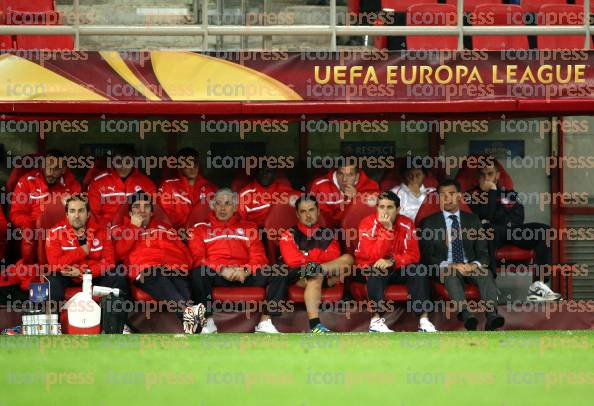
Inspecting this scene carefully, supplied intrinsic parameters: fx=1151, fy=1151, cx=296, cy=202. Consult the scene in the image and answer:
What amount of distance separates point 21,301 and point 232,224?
219cm

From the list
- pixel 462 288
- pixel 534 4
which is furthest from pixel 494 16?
pixel 462 288

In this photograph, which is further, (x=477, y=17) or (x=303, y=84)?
(x=477, y=17)

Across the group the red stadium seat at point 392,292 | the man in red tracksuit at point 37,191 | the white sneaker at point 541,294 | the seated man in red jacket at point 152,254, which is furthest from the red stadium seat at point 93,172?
the white sneaker at point 541,294

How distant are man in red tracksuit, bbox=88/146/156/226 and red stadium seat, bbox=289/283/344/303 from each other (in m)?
1.87

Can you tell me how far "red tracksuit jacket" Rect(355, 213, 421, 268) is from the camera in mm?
11266

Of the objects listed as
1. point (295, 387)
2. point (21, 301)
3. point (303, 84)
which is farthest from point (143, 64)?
point (295, 387)

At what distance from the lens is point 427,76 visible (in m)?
10.9

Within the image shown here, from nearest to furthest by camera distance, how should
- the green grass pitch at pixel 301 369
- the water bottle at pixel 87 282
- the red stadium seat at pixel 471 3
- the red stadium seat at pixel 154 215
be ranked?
the green grass pitch at pixel 301 369 < the water bottle at pixel 87 282 < the red stadium seat at pixel 154 215 < the red stadium seat at pixel 471 3

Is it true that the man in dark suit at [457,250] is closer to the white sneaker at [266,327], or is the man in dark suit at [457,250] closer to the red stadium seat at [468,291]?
the red stadium seat at [468,291]

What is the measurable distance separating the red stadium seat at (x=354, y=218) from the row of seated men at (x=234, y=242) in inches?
6.4

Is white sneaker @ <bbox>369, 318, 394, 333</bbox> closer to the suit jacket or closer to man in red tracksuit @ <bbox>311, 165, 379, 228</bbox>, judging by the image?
the suit jacket

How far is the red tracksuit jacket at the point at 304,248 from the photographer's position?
36.9ft

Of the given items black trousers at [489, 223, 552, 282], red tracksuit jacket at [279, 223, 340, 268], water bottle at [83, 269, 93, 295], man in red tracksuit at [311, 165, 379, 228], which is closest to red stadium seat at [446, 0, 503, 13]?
man in red tracksuit at [311, 165, 379, 228]

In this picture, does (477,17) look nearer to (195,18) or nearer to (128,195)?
(195,18)
